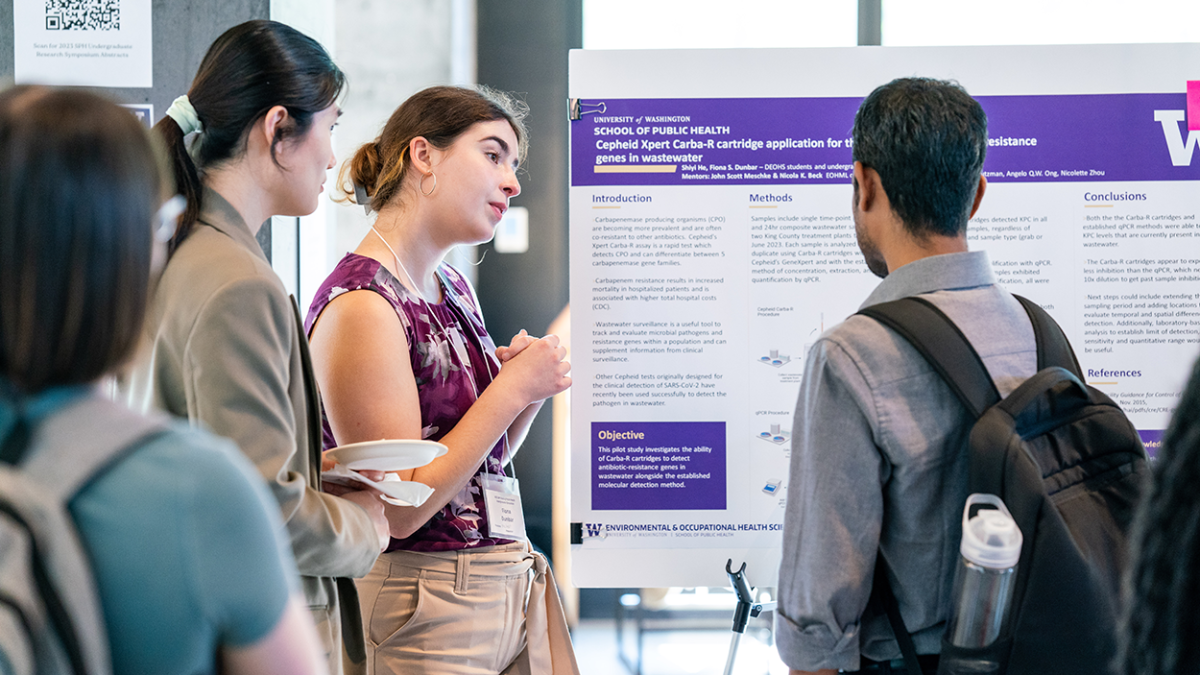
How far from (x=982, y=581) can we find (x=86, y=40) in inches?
93.9

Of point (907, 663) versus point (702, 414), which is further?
point (702, 414)

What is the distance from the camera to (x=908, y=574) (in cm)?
118

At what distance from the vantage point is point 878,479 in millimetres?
1154

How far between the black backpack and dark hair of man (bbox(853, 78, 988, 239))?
15cm

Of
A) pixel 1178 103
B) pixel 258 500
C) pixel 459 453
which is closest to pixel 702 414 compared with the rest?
pixel 459 453

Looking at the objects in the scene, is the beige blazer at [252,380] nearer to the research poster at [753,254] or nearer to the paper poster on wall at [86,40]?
the research poster at [753,254]

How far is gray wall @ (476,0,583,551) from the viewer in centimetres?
288

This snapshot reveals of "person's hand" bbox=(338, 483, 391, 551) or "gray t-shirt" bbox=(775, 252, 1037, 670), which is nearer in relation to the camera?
"gray t-shirt" bbox=(775, 252, 1037, 670)

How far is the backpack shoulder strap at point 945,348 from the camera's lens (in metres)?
1.11

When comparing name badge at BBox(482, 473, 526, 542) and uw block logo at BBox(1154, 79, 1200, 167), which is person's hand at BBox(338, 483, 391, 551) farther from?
uw block logo at BBox(1154, 79, 1200, 167)

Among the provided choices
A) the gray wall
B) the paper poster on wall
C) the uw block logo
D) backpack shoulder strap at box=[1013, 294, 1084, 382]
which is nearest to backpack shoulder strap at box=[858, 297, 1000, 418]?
backpack shoulder strap at box=[1013, 294, 1084, 382]

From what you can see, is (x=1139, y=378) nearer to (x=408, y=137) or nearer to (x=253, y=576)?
(x=408, y=137)

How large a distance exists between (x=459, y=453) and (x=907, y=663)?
2.57 ft

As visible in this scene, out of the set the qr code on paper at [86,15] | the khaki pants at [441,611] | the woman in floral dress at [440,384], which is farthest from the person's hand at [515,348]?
the qr code on paper at [86,15]
